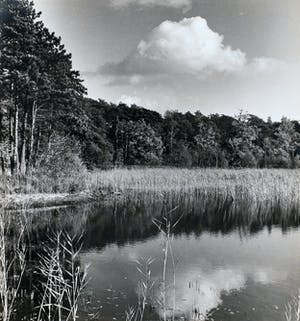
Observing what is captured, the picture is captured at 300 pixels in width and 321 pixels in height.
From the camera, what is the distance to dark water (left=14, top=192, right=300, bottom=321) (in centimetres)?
400

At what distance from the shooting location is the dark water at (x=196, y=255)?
3998 mm

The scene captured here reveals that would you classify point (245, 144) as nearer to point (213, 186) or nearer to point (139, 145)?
point (139, 145)

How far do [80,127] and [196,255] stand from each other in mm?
10282

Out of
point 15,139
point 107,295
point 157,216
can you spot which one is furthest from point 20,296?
point 15,139

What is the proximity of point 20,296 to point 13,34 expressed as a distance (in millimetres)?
10020

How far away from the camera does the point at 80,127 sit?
603 inches

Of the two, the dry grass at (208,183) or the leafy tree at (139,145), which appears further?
the leafy tree at (139,145)

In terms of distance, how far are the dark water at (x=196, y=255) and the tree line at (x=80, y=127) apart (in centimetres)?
321

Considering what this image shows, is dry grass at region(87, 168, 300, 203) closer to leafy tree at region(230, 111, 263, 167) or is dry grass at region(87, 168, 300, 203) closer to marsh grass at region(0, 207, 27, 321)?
marsh grass at region(0, 207, 27, 321)

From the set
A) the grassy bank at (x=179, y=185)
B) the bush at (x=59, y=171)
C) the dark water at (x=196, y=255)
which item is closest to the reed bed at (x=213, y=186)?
the grassy bank at (x=179, y=185)

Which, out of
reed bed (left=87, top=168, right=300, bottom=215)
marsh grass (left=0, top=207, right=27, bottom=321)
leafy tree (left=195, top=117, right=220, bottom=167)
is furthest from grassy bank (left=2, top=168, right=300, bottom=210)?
leafy tree (left=195, top=117, right=220, bottom=167)

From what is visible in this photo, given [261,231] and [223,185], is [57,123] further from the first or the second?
[261,231]

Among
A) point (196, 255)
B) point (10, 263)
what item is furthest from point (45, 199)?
point (10, 263)

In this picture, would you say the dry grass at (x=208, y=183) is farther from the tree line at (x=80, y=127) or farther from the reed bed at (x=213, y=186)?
the tree line at (x=80, y=127)
